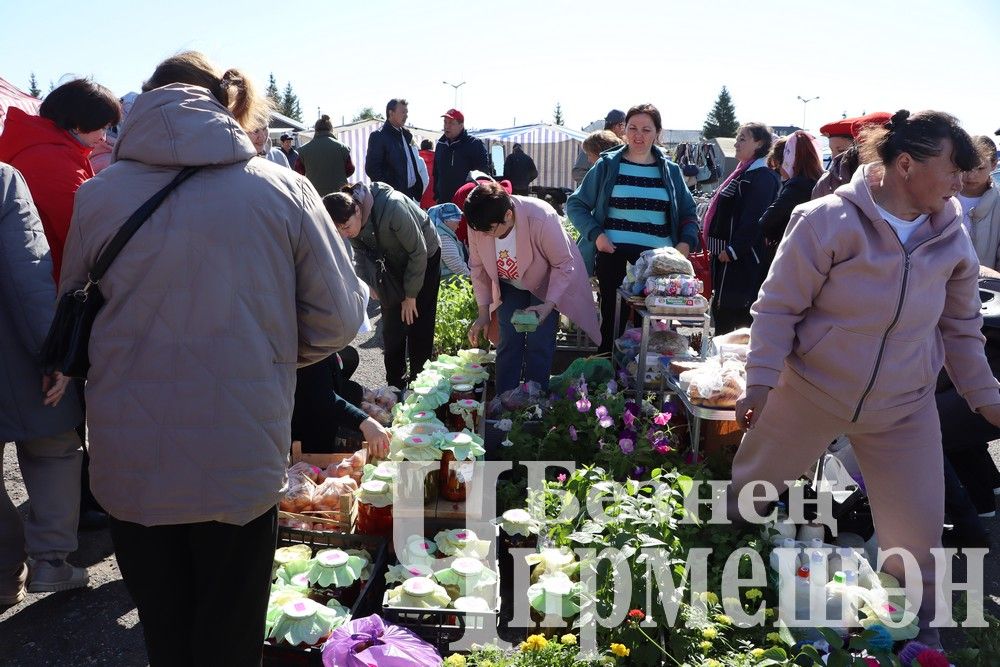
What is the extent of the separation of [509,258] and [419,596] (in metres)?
2.19

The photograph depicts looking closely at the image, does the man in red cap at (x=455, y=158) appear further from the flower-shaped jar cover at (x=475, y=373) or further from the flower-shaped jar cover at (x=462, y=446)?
the flower-shaped jar cover at (x=462, y=446)

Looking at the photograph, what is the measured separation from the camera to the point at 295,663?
2355mm

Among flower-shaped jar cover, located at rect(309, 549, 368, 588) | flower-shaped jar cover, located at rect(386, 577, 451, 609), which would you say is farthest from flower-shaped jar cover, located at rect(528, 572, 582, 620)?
flower-shaped jar cover, located at rect(309, 549, 368, 588)

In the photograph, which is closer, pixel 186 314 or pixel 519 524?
pixel 186 314

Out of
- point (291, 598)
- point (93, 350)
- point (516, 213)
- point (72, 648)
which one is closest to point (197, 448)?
point (93, 350)

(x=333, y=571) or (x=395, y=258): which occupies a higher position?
(x=395, y=258)

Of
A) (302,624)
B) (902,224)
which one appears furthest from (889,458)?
(302,624)

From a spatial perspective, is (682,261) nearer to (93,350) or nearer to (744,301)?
(744,301)

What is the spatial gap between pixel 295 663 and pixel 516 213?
99.7 inches

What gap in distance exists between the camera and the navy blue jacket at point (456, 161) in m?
8.62

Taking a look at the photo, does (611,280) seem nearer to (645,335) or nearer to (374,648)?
(645,335)

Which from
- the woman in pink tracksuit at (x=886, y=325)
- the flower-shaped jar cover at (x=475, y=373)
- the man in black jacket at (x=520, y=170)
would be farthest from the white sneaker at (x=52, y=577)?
the man in black jacket at (x=520, y=170)

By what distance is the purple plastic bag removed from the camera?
2.06m

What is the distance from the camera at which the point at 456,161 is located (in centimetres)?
862
